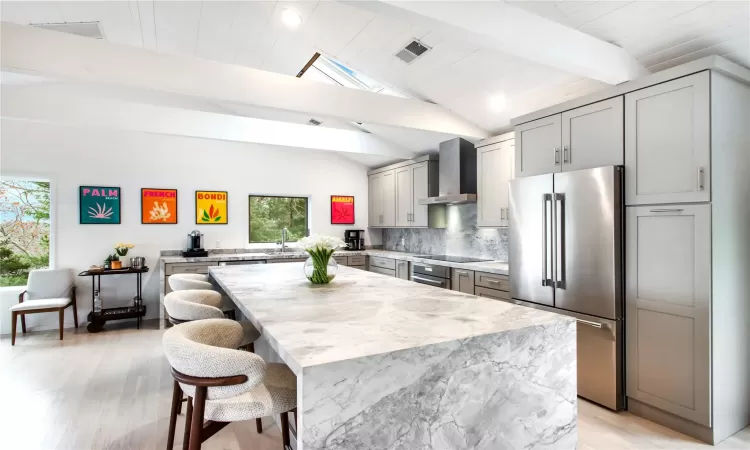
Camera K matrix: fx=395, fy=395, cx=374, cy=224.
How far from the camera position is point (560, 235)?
304 centimetres

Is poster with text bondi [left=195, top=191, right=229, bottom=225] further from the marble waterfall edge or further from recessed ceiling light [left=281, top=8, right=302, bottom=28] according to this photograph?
the marble waterfall edge

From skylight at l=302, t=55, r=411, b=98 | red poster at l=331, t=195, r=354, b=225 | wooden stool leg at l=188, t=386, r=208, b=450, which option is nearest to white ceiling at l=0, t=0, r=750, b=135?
skylight at l=302, t=55, r=411, b=98

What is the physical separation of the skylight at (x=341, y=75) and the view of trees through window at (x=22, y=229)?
150 inches

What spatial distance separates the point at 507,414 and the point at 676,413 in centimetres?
175

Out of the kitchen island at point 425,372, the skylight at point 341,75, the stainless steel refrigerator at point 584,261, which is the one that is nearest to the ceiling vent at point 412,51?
the skylight at point 341,75

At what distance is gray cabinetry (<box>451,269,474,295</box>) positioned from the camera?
417cm

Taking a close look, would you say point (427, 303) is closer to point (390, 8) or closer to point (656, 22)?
point (390, 8)

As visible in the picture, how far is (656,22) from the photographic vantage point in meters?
2.48

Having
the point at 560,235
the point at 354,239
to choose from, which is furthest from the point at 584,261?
the point at 354,239

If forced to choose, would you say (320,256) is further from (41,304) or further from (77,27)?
(41,304)

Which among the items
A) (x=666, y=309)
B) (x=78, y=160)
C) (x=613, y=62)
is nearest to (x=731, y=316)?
(x=666, y=309)

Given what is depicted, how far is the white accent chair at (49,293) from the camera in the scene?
4.47 meters

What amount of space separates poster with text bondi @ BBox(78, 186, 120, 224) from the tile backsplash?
4.18 m

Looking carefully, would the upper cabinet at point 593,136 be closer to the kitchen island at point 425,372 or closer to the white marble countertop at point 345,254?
the white marble countertop at point 345,254
